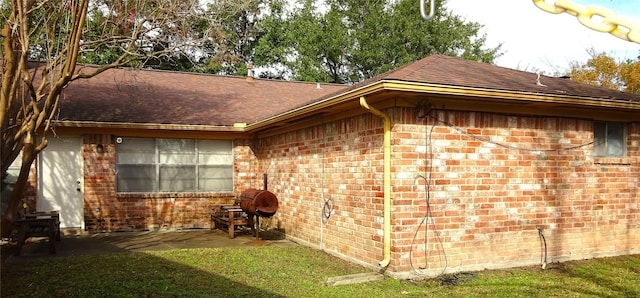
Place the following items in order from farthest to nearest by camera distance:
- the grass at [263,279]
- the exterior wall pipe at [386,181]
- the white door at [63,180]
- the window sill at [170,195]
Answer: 1. the window sill at [170,195]
2. the white door at [63,180]
3. the exterior wall pipe at [386,181]
4. the grass at [263,279]

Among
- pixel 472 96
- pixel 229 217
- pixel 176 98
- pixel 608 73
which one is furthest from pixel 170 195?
pixel 608 73

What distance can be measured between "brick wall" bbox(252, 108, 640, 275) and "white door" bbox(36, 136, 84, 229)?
5.88 m

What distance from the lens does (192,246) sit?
9.53 m

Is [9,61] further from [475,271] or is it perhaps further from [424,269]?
[475,271]

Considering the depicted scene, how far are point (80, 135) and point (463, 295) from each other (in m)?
9.24

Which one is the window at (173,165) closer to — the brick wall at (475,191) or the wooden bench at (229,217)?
the wooden bench at (229,217)

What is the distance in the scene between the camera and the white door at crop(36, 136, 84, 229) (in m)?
11.2

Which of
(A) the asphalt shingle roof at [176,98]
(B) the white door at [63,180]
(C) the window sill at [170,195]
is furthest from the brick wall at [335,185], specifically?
(B) the white door at [63,180]

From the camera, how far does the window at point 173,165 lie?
1184 centimetres

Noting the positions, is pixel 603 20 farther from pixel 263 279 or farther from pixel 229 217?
pixel 229 217

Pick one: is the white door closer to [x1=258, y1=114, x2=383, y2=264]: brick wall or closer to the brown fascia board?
[x1=258, y1=114, x2=383, y2=264]: brick wall

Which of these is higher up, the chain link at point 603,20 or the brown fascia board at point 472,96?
the brown fascia board at point 472,96

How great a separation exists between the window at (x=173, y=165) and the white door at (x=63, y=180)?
886mm

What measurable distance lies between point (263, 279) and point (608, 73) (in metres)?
27.5
